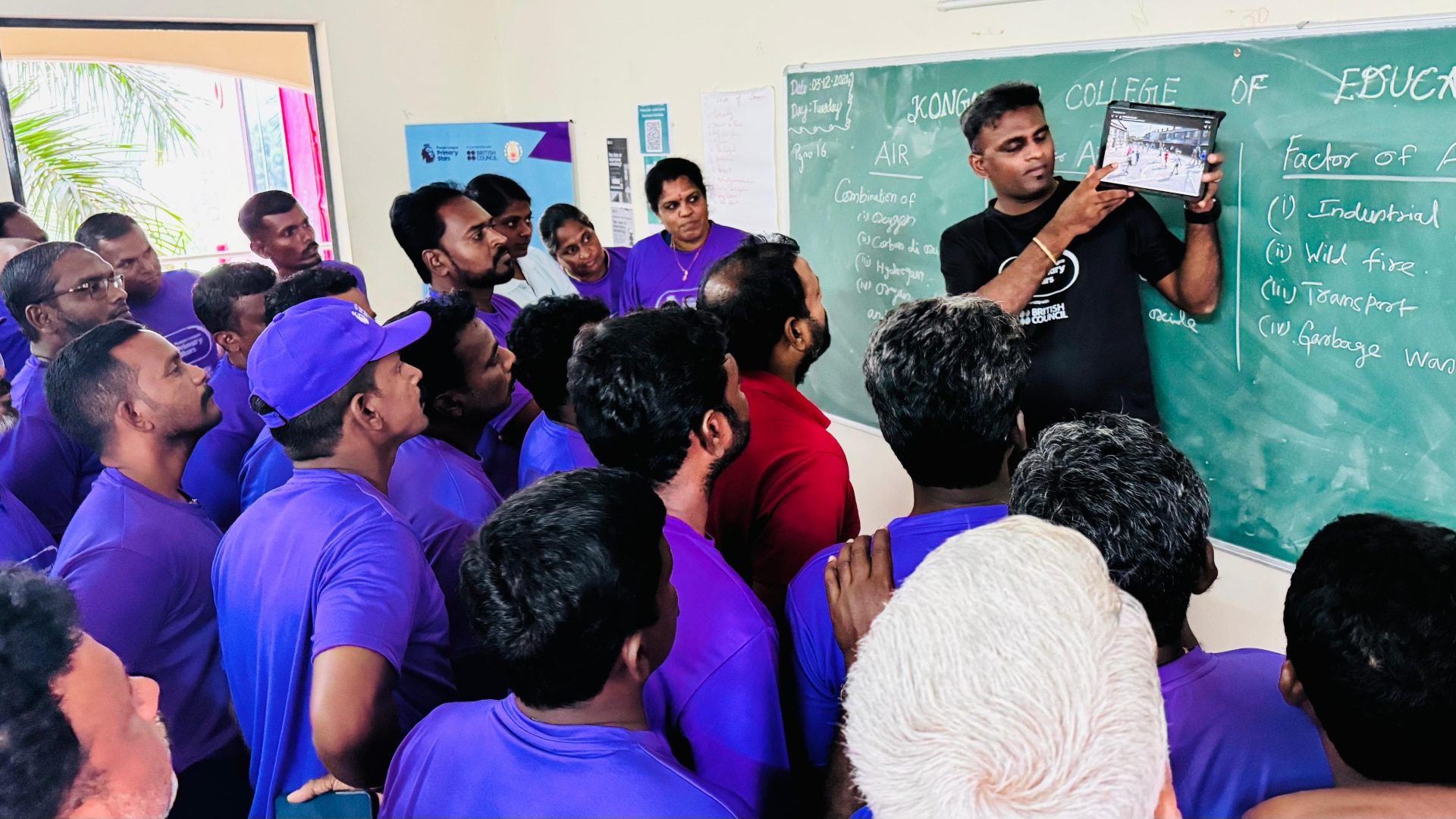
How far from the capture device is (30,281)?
9.20ft

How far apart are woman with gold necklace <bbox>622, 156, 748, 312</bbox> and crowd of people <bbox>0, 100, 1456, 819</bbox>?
163 centimetres

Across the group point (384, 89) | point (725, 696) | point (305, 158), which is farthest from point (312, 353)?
point (305, 158)

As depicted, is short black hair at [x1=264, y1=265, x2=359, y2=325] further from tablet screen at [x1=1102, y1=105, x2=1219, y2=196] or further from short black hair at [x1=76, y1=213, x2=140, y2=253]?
tablet screen at [x1=1102, y1=105, x2=1219, y2=196]

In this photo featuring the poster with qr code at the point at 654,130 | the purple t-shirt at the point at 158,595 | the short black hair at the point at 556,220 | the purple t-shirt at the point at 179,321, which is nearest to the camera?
the purple t-shirt at the point at 158,595

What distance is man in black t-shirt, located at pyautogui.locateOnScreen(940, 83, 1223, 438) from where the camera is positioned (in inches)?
99.7

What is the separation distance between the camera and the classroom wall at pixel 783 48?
2.54 metres

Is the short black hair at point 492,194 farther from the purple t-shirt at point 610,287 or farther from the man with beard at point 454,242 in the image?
the man with beard at point 454,242

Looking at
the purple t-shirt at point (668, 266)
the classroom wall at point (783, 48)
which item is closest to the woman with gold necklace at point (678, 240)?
the purple t-shirt at point (668, 266)

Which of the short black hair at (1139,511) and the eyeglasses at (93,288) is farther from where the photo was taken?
the eyeglasses at (93,288)

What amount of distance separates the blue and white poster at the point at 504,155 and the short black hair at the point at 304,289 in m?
2.76

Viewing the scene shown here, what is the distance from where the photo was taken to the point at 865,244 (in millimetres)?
3811

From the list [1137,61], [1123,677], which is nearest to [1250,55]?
[1137,61]

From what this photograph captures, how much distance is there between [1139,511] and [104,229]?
3748 millimetres

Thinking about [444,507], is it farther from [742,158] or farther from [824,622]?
[742,158]
